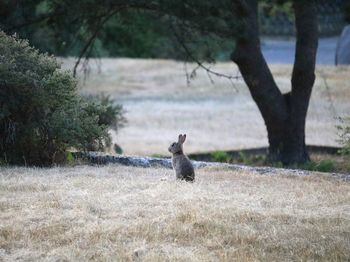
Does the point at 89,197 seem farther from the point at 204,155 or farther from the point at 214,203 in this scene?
the point at 204,155

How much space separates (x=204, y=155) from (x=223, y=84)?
18197 millimetres

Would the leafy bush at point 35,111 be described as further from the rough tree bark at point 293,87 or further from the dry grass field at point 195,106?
the dry grass field at point 195,106

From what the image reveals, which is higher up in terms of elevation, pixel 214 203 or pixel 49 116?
pixel 49 116

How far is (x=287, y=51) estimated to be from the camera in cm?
4253

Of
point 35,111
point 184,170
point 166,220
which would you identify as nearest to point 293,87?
point 35,111

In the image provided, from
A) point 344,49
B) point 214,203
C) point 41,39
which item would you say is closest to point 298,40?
point 41,39

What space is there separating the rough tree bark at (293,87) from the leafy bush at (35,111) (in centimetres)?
562

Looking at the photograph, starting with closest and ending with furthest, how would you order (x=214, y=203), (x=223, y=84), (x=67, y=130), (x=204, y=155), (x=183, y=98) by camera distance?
(x=214, y=203), (x=67, y=130), (x=204, y=155), (x=183, y=98), (x=223, y=84)

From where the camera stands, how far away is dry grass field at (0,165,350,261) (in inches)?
267

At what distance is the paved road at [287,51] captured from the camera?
38.4m

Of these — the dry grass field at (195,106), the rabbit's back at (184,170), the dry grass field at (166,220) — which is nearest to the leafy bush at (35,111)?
the dry grass field at (166,220)

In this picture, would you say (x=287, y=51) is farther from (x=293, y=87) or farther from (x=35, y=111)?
(x=35, y=111)

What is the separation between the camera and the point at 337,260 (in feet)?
22.1

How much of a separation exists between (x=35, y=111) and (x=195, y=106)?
2099cm
